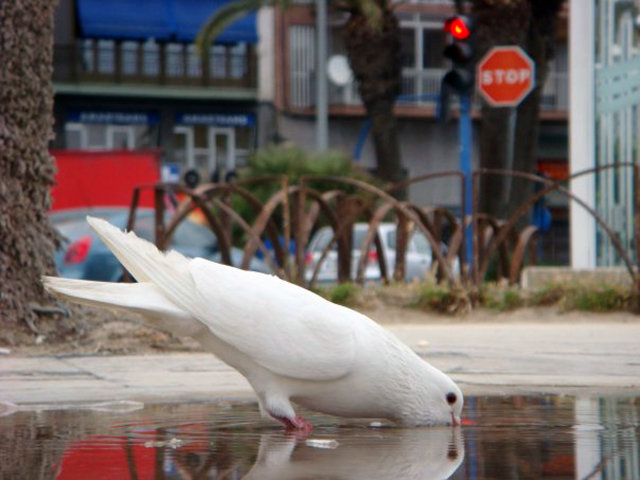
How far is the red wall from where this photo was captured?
1019 inches

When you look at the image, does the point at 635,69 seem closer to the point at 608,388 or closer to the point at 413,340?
the point at 413,340

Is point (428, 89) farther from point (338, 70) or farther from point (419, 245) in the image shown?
point (419, 245)

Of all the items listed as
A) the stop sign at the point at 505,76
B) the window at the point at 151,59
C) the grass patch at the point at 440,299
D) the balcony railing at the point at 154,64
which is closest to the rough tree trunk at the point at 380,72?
the balcony railing at the point at 154,64

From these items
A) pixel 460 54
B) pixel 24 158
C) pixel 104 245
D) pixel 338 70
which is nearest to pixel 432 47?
pixel 338 70

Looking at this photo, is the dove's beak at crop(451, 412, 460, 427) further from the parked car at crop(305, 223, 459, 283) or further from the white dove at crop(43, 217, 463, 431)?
the parked car at crop(305, 223, 459, 283)

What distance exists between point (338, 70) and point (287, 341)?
4059 centimetres

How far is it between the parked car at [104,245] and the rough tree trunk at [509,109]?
9.47m

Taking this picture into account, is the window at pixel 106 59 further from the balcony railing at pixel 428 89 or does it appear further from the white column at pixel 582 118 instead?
the white column at pixel 582 118

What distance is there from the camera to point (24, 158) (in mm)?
8672

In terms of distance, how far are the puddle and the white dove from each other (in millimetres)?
113

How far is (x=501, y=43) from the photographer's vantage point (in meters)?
25.8

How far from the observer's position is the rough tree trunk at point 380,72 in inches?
1251

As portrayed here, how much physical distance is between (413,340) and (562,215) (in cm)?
3814

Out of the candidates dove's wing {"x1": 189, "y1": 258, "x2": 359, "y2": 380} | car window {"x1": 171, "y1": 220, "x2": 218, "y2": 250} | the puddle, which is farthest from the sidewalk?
car window {"x1": 171, "y1": 220, "x2": 218, "y2": 250}
